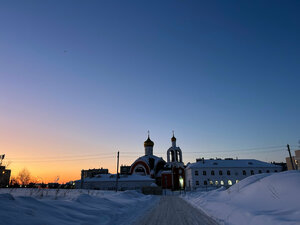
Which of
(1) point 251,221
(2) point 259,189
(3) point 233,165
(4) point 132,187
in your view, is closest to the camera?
(1) point 251,221

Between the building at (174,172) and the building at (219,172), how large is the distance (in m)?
2.89

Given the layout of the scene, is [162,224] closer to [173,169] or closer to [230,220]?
[230,220]

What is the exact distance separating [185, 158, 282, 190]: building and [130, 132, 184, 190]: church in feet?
11.4

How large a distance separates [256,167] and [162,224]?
57764mm

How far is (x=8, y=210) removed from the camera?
6359 millimetres

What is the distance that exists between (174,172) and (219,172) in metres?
12.7

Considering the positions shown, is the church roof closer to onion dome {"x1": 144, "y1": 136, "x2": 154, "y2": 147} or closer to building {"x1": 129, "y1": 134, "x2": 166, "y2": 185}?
building {"x1": 129, "y1": 134, "x2": 166, "y2": 185}

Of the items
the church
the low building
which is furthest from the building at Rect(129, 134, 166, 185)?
the low building

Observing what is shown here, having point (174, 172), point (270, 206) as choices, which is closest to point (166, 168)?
point (174, 172)

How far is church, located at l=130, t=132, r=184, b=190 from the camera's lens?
58875mm

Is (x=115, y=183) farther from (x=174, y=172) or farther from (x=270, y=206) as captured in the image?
(x=270, y=206)

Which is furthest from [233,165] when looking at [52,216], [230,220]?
[52,216]

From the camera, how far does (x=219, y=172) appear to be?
2181 inches

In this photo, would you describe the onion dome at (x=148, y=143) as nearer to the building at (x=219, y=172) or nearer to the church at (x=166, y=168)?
the church at (x=166, y=168)
